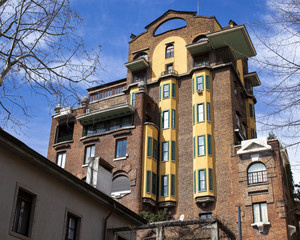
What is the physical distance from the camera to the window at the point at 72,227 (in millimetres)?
18156

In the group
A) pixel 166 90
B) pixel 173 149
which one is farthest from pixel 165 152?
pixel 166 90

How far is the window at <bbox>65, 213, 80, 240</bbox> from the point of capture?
1816 cm

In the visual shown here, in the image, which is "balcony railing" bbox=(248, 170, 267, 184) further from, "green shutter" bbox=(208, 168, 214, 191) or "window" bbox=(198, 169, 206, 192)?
"window" bbox=(198, 169, 206, 192)

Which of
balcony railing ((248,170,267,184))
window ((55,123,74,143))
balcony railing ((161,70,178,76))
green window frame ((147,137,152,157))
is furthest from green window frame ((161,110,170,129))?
window ((55,123,74,143))

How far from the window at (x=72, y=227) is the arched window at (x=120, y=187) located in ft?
75.4

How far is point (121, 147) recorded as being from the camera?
44.5 m

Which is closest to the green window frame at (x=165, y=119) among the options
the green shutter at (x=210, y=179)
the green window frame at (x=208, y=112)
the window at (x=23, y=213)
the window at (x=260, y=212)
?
the green window frame at (x=208, y=112)

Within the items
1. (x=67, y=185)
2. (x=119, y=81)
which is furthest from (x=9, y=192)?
(x=119, y=81)

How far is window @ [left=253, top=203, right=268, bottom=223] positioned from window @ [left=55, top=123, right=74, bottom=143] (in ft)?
71.8

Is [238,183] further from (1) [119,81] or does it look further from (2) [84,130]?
(1) [119,81]

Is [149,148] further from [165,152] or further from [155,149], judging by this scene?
[165,152]

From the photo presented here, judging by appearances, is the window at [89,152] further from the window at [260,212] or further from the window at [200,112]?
the window at [260,212]

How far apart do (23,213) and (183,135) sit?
3000cm

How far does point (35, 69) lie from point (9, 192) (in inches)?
187
